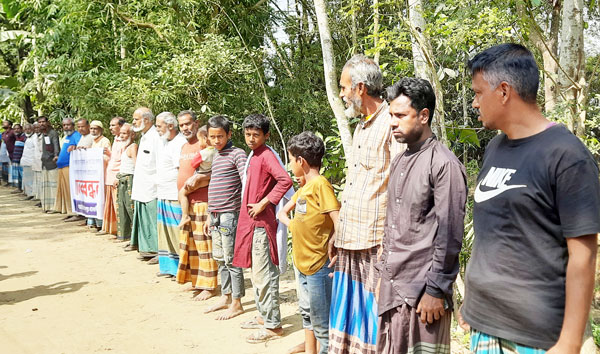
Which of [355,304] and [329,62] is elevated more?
[329,62]

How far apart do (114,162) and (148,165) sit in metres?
1.86

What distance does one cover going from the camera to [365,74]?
3.24 metres

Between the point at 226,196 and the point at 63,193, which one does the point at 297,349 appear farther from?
the point at 63,193

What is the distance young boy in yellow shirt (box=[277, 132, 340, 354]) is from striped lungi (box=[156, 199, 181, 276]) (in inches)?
112

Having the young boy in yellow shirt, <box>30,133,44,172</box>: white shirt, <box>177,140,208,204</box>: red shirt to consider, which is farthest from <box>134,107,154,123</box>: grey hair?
<box>30,133,44,172</box>: white shirt

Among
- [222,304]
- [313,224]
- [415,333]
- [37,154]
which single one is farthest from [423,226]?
[37,154]

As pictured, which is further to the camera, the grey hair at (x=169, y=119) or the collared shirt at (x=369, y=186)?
the grey hair at (x=169, y=119)

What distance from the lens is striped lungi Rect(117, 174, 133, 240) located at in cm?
817

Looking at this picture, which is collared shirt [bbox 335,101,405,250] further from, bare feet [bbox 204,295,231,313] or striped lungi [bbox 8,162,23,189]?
striped lungi [bbox 8,162,23,189]

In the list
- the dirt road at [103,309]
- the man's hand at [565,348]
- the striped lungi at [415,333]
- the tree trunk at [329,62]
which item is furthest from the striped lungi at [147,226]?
the man's hand at [565,348]

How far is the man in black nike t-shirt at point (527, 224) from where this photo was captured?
176cm

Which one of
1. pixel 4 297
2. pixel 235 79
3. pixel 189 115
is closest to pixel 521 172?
→ pixel 189 115

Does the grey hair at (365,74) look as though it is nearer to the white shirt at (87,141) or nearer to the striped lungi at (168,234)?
the striped lungi at (168,234)

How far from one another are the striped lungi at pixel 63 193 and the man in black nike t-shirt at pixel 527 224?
416 inches
